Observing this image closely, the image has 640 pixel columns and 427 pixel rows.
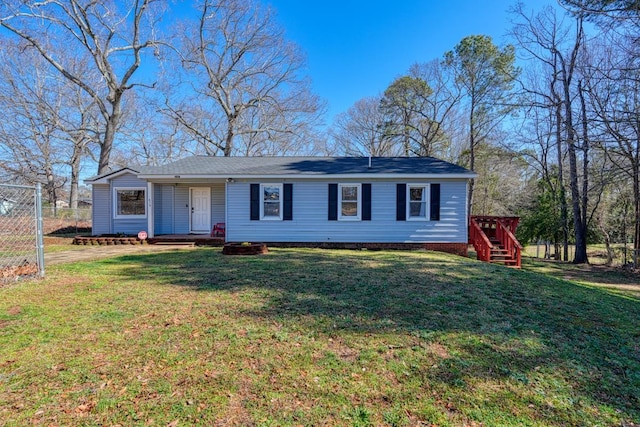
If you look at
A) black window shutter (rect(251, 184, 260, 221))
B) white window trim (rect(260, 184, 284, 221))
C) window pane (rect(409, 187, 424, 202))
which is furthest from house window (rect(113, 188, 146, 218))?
window pane (rect(409, 187, 424, 202))

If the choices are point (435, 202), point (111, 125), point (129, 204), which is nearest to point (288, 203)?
point (435, 202)

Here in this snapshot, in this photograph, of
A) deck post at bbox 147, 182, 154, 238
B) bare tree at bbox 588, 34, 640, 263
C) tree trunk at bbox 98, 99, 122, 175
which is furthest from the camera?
tree trunk at bbox 98, 99, 122, 175

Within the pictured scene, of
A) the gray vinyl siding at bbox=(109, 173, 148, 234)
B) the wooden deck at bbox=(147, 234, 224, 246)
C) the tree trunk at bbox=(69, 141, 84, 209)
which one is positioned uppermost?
the tree trunk at bbox=(69, 141, 84, 209)

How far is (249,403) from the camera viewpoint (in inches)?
92.3

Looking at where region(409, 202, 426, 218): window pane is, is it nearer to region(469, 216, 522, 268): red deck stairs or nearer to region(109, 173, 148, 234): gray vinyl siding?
region(469, 216, 522, 268): red deck stairs

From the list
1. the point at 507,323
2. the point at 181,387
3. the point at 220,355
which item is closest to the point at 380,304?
the point at 507,323

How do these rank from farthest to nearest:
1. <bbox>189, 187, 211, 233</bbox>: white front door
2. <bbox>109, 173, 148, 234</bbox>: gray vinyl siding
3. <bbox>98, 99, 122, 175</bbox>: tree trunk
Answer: <bbox>98, 99, 122, 175</bbox>: tree trunk, <bbox>189, 187, 211, 233</bbox>: white front door, <bbox>109, 173, 148, 234</bbox>: gray vinyl siding

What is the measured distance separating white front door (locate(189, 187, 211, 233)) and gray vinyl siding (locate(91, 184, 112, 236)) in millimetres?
3490

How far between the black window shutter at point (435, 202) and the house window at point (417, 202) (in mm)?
166

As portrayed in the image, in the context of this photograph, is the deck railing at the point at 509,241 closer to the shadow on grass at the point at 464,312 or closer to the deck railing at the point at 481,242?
the deck railing at the point at 481,242

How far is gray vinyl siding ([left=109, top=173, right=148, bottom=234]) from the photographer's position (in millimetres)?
12430

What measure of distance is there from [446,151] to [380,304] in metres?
20.8

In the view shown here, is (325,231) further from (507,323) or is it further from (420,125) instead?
(420,125)

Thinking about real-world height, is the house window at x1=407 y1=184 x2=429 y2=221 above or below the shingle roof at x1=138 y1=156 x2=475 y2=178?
below
